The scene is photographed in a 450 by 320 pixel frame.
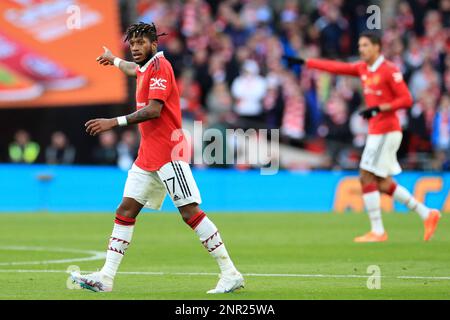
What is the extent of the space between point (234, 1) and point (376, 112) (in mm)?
14528

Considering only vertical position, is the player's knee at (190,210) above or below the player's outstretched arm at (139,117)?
below

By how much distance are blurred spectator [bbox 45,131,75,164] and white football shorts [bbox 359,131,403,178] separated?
11.8 meters

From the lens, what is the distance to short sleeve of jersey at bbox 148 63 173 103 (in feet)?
34.2

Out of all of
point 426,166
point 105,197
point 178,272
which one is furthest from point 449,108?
point 178,272

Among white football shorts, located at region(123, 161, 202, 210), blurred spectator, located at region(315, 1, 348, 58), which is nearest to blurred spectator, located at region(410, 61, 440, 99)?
blurred spectator, located at region(315, 1, 348, 58)

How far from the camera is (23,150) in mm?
27438

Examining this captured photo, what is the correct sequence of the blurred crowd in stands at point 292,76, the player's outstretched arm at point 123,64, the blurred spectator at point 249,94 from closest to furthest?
the player's outstretched arm at point 123,64 → the blurred crowd in stands at point 292,76 → the blurred spectator at point 249,94

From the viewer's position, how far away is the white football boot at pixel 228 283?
10336 millimetres

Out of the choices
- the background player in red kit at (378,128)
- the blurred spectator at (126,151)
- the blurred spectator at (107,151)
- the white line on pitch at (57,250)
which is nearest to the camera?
the white line on pitch at (57,250)

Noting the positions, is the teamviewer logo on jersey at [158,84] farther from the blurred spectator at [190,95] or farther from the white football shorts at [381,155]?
the blurred spectator at [190,95]

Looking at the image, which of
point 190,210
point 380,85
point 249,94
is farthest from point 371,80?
point 249,94

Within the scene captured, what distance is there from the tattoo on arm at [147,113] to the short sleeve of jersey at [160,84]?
2.5 inches

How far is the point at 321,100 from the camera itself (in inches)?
1116

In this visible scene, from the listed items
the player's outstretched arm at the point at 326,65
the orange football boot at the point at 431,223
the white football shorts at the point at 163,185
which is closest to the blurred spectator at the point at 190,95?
the player's outstretched arm at the point at 326,65
